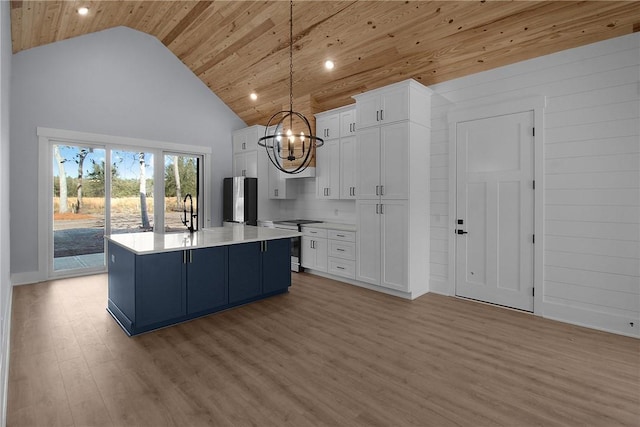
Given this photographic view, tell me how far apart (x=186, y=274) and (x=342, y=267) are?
2.42 meters

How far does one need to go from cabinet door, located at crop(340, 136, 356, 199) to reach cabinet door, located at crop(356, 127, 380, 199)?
0.58 m

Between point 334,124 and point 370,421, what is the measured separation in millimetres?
4646

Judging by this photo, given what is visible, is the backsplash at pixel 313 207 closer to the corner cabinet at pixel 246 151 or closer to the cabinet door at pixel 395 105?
the corner cabinet at pixel 246 151

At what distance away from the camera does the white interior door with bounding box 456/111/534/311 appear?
3850 mm

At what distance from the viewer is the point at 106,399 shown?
2215 mm

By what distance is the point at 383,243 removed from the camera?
4625 millimetres

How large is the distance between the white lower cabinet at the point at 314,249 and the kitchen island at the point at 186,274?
3.93 ft

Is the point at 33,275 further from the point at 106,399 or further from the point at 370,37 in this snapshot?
the point at 370,37

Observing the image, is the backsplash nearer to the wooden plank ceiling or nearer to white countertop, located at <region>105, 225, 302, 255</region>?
the wooden plank ceiling

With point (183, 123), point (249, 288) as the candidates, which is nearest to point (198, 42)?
point (183, 123)

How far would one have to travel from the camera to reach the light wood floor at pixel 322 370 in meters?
2.08

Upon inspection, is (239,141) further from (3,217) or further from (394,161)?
(3,217)

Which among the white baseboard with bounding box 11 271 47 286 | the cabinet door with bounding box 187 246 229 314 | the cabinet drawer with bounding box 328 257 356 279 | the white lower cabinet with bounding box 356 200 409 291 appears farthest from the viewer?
the cabinet drawer with bounding box 328 257 356 279

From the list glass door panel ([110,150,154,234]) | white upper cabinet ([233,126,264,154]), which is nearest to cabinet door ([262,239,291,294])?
white upper cabinet ([233,126,264,154])
